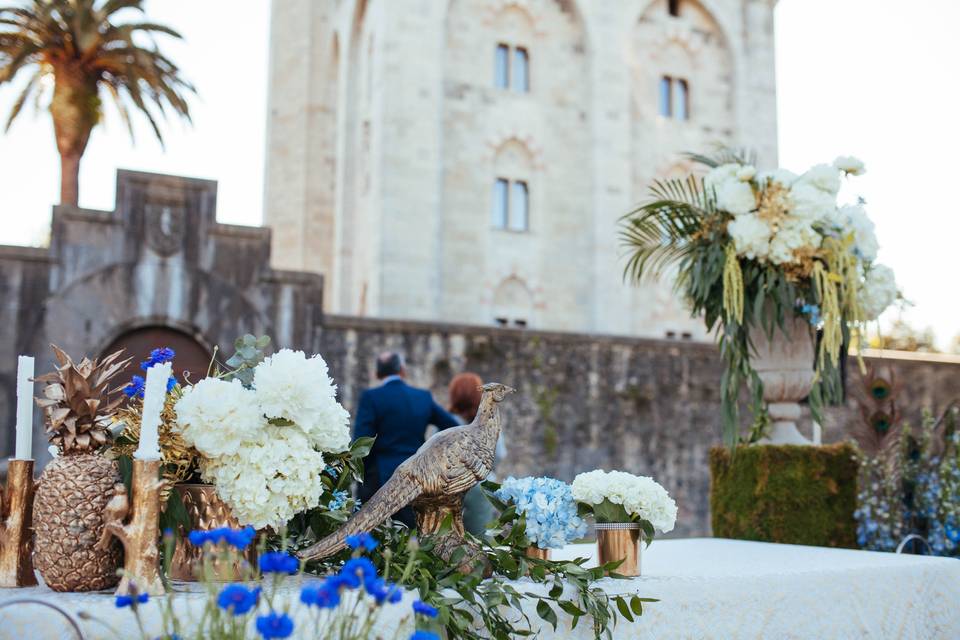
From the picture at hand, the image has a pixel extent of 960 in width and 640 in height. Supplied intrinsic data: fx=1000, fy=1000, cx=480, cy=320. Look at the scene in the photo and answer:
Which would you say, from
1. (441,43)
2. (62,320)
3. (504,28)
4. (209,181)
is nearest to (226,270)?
(209,181)

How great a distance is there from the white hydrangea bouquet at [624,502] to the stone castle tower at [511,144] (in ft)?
62.7

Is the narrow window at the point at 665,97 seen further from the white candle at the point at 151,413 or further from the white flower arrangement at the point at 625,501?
the white candle at the point at 151,413

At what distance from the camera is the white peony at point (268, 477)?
2.53m

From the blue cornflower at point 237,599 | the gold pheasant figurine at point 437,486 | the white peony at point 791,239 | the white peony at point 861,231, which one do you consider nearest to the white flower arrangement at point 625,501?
the gold pheasant figurine at point 437,486

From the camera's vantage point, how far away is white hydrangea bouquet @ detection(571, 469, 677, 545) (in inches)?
122

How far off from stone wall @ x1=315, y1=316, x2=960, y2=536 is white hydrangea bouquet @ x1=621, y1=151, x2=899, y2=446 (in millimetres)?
9095

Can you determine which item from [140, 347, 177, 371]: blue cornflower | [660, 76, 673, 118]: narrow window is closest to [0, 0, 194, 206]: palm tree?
[660, 76, 673, 118]: narrow window

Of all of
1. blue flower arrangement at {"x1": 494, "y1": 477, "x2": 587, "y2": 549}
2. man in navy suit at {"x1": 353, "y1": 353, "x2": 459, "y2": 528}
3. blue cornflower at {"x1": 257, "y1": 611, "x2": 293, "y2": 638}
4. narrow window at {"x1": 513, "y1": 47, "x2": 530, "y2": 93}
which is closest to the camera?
blue cornflower at {"x1": 257, "y1": 611, "x2": 293, "y2": 638}

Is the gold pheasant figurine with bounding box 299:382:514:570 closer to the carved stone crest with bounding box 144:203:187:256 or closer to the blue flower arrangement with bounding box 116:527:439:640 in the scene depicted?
the blue flower arrangement with bounding box 116:527:439:640

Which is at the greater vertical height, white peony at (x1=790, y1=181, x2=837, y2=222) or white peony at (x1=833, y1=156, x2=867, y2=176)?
white peony at (x1=833, y1=156, x2=867, y2=176)


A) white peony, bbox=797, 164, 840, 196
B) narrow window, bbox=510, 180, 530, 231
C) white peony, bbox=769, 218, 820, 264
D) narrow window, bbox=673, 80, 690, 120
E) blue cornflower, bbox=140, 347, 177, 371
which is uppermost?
narrow window, bbox=673, 80, 690, 120

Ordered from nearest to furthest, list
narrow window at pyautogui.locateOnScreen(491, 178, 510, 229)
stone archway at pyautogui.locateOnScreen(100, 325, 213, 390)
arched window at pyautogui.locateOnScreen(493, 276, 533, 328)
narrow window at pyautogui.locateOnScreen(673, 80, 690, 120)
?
stone archway at pyautogui.locateOnScreen(100, 325, 213, 390) → arched window at pyautogui.locateOnScreen(493, 276, 533, 328) → narrow window at pyautogui.locateOnScreen(491, 178, 510, 229) → narrow window at pyautogui.locateOnScreen(673, 80, 690, 120)

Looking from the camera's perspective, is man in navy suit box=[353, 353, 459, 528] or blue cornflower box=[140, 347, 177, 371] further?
man in navy suit box=[353, 353, 459, 528]

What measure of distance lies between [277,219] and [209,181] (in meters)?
13.1
